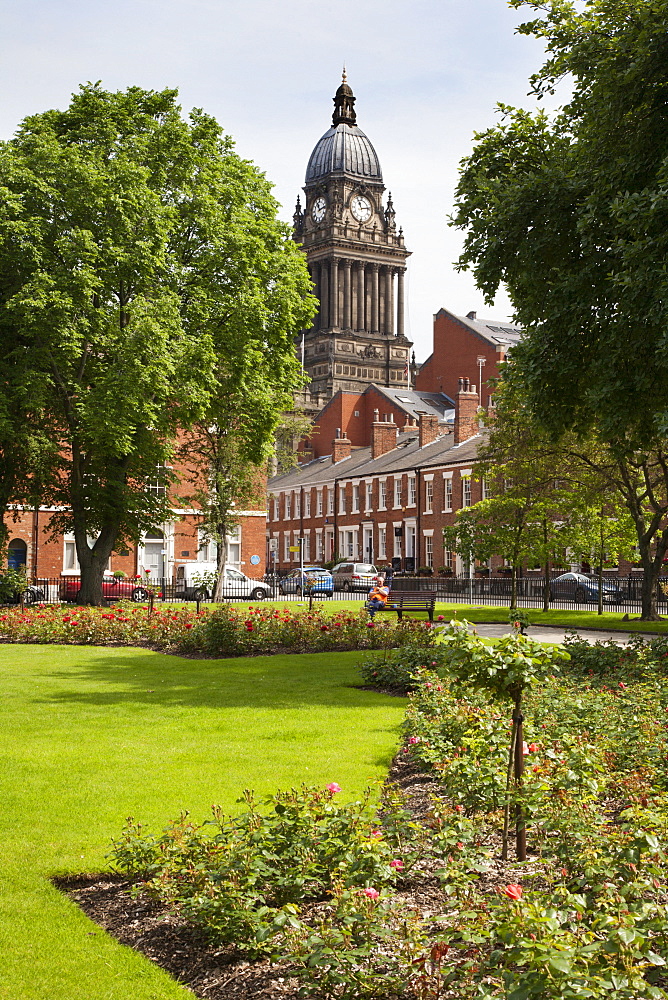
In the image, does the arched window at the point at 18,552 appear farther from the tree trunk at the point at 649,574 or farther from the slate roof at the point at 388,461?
the tree trunk at the point at 649,574

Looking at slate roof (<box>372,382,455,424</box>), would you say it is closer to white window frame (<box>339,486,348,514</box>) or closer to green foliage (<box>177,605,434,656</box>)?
white window frame (<box>339,486,348,514</box>)

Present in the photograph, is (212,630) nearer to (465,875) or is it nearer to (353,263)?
(465,875)

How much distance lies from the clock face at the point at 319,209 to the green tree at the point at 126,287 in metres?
111

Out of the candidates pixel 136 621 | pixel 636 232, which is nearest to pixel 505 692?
pixel 636 232

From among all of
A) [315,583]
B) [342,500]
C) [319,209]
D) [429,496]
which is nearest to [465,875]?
[315,583]

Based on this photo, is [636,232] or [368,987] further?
[636,232]

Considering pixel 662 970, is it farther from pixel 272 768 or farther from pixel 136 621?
pixel 136 621

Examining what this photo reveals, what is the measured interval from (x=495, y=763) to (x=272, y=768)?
2.93 m

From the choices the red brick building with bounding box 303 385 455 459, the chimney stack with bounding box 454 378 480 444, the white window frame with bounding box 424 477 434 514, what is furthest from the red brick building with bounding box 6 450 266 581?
the red brick building with bounding box 303 385 455 459

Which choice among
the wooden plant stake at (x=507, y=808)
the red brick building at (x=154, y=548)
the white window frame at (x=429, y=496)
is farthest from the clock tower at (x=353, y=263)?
the wooden plant stake at (x=507, y=808)

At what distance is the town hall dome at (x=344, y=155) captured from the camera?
5610 inches

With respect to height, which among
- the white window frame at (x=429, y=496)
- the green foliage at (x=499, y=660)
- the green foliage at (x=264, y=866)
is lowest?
the green foliage at (x=264, y=866)

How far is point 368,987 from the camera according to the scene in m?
4.07

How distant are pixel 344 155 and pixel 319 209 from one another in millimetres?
8323
